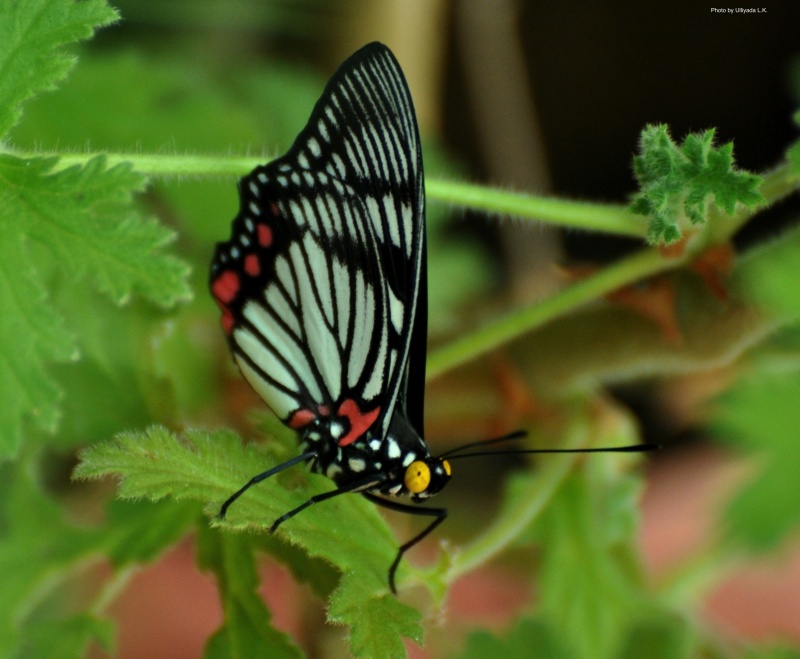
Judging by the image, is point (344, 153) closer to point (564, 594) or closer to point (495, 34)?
point (564, 594)

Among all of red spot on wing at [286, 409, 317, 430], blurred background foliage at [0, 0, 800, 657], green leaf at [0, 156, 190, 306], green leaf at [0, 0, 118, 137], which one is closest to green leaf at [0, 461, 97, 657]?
blurred background foliage at [0, 0, 800, 657]

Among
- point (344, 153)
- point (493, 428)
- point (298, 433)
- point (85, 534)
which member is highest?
point (344, 153)

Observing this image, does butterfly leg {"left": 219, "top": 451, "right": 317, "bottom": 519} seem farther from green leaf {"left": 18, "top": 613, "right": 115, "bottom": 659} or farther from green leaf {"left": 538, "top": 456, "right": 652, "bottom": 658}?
green leaf {"left": 538, "top": 456, "right": 652, "bottom": 658}

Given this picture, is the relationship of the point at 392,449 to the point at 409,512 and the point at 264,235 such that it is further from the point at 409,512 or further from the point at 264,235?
the point at 264,235

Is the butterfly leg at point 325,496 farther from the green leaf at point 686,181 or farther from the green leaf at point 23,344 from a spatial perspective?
the green leaf at point 686,181

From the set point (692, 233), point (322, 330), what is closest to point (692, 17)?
point (692, 233)

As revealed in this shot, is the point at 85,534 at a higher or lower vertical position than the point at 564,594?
higher

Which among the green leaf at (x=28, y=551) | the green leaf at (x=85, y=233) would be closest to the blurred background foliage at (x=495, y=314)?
the green leaf at (x=28, y=551)

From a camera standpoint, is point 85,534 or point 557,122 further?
point 557,122

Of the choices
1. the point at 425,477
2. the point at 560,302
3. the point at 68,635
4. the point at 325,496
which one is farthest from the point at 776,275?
the point at 68,635
